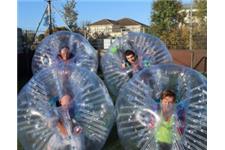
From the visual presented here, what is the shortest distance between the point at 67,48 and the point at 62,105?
2.88m

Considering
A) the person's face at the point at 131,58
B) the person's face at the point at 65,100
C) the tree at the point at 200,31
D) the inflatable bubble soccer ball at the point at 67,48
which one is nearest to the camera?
the person's face at the point at 65,100

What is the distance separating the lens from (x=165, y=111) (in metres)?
3.73

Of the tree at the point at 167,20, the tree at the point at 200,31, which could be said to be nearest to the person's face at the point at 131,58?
the tree at the point at 200,31

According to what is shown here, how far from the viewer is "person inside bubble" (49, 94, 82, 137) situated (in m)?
3.78

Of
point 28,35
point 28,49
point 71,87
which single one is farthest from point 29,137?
point 28,35

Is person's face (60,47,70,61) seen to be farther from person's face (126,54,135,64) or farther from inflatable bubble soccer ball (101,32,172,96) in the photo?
person's face (126,54,135,64)

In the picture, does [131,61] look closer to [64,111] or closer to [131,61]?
[131,61]

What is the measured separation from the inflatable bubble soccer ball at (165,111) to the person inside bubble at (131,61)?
222cm

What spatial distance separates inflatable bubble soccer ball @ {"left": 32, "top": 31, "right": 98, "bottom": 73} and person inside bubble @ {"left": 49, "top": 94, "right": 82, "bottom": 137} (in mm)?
2659

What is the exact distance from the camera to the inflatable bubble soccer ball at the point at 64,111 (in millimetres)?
3752

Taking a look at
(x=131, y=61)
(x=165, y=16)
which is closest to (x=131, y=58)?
(x=131, y=61)

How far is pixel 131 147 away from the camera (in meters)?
3.92

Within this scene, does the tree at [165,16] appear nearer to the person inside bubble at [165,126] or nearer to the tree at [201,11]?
the tree at [201,11]
